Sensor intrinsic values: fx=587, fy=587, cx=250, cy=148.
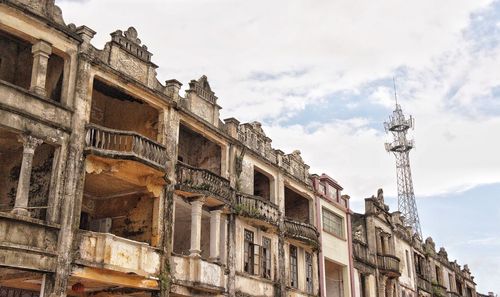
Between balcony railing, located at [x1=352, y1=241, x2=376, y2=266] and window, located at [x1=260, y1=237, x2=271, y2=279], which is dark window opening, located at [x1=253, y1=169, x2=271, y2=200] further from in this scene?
balcony railing, located at [x1=352, y1=241, x2=376, y2=266]

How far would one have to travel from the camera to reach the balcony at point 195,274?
21.2 m

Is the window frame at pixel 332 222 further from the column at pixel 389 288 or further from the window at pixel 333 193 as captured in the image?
the column at pixel 389 288

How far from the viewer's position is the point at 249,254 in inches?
1016

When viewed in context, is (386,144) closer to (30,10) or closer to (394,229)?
(394,229)

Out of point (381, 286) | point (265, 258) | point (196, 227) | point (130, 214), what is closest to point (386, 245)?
point (381, 286)

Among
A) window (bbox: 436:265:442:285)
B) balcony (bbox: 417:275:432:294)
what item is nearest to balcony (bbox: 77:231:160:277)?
balcony (bbox: 417:275:432:294)

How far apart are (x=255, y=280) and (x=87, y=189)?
8.28 meters

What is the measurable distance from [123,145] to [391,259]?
2335cm

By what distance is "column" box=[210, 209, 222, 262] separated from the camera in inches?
908

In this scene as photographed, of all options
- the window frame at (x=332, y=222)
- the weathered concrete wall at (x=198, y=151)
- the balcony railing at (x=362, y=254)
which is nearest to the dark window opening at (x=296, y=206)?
the window frame at (x=332, y=222)

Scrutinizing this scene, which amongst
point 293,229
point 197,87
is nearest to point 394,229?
point 293,229

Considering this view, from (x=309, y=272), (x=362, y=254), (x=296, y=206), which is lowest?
(x=309, y=272)

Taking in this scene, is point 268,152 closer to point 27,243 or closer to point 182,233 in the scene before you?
point 182,233

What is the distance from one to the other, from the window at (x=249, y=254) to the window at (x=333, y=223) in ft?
24.3
